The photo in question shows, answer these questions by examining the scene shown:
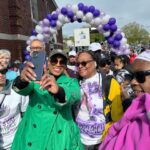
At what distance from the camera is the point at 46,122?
10.4 feet

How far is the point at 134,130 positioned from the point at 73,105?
1727 mm

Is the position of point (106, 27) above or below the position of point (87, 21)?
below

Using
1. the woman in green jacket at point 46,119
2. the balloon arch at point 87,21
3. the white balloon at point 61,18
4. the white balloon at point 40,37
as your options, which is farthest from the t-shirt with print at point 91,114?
the white balloon at point 61,18

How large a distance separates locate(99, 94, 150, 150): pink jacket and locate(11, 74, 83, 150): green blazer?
2.64 ft

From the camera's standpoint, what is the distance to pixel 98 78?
436 centimetres

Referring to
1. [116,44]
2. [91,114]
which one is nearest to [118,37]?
[116,44]

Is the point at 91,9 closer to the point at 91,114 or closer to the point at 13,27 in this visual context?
the point at 91,114

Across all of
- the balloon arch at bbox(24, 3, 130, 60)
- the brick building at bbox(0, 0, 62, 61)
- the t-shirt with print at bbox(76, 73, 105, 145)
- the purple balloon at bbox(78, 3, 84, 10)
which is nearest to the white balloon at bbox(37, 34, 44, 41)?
the balloon arch at bbox(24, 3, 130, 60)

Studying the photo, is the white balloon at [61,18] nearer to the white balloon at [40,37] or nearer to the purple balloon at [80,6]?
the purple balloon at [80,6]

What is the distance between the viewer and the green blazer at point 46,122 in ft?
10.4

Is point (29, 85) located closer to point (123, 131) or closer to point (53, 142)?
point (53, 142)

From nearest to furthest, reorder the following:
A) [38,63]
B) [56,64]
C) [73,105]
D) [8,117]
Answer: [38,63]
[56,64]
[73,105]
[8,117]

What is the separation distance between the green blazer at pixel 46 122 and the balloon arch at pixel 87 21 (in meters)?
6.00

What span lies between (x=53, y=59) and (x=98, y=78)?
44.8 inches
